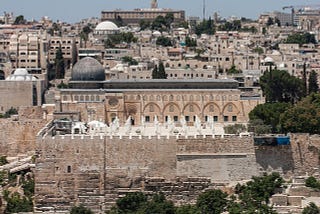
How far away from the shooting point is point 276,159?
35844 mm

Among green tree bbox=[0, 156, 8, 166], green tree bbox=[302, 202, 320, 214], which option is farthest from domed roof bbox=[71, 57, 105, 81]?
green tree bbox=[302, 202, 320, 214]

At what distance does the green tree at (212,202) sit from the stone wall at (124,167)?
1.47m

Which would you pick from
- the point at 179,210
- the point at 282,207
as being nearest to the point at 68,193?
the point at 179,210

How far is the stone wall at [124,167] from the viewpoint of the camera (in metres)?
34.6

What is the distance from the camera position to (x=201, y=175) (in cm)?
3497

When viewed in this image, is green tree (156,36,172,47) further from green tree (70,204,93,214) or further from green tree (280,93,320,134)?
green tree (70,204,93,214)

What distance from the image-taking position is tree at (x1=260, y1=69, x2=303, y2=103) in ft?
178

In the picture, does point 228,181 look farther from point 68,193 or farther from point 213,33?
point 213,33

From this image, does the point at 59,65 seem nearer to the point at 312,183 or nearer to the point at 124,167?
the point at 124,167

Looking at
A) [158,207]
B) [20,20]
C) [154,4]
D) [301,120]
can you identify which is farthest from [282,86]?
[154,4]

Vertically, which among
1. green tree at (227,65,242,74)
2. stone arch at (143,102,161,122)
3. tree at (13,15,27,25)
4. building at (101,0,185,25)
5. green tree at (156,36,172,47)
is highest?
building at (101,0,185,25)

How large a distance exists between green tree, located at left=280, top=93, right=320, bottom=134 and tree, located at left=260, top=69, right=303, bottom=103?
14.8 meters

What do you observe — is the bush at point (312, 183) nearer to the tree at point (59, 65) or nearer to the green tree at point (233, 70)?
the green tree at point (233, 70)

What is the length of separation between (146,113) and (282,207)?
644 inches
